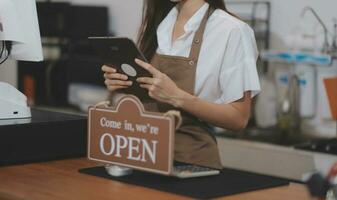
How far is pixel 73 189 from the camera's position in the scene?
1836 mm

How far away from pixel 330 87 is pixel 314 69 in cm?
137

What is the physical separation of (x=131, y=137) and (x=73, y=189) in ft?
0.68

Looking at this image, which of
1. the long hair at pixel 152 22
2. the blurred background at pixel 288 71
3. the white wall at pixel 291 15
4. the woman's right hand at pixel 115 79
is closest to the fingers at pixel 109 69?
the woman's right hand at pixel 115 79

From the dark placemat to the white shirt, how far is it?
298mm

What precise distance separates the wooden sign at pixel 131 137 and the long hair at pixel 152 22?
1.58 ft

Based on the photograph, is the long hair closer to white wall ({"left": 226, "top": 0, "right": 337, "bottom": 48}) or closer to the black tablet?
the black tablet

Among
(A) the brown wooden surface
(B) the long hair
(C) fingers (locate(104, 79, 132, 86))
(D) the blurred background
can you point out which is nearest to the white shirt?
(B) the long hair

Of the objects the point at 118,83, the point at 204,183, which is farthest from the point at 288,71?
the point at 204,183

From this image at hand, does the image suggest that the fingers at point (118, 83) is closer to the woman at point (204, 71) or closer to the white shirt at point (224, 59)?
the woman at point (204, 71)

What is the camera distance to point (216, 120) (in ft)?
7.11

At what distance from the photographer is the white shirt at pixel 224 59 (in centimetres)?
220

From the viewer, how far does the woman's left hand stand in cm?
202

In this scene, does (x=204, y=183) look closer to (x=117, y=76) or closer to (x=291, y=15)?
(x=117, y=76)

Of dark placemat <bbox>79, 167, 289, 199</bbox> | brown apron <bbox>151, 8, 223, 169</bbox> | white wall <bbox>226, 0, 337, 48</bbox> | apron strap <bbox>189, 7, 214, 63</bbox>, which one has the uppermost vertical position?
white wall <bbox>226, 0, 337, 48</bbox>
